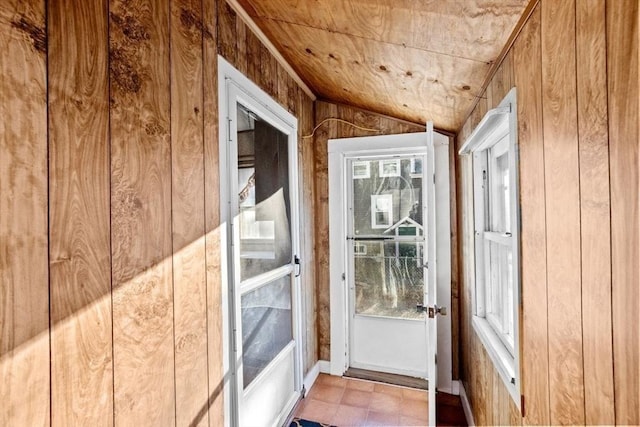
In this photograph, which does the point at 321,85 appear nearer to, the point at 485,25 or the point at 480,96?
the point at 480,96

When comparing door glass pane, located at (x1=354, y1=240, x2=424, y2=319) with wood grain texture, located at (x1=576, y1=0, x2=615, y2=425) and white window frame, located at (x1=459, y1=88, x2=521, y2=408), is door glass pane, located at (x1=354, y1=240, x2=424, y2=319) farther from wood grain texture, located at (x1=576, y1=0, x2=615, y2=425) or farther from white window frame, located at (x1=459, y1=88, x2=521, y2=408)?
wood grain texture, located at (x1=576, y1=0, x2=615, y2=425)

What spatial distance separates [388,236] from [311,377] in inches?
56.7

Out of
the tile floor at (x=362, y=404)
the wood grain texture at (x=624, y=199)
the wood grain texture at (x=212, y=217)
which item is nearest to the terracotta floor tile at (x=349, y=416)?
the tile floor at (x=362, y=404)

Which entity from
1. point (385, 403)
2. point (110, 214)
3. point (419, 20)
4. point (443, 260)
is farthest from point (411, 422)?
point (419, 20)

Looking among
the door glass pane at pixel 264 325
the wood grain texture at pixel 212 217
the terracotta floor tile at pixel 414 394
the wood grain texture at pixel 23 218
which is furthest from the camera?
the terracotta floor tile at pixel 414 394

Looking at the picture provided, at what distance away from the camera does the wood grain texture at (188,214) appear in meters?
1.22

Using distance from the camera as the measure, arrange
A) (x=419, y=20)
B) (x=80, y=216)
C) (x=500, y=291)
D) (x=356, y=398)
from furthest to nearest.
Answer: (x=356, y=398) → (x=500, y=291) → (x=419, y=20) → (x=80, y=216)

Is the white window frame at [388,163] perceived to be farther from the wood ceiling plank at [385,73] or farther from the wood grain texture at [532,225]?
the wood grain texture at [532,225]

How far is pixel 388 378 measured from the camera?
2.81 metres

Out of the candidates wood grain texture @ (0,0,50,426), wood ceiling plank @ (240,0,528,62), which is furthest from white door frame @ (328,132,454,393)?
wood grain texture @ (0,0,50,426)

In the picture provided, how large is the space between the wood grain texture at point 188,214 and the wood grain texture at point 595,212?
1310 millimetres

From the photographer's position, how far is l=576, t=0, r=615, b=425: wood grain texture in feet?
2.30

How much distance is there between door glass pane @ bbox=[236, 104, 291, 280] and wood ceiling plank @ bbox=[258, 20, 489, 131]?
1.74 ft

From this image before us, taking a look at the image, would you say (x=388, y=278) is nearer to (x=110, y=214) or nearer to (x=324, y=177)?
(x=324, y=177)
